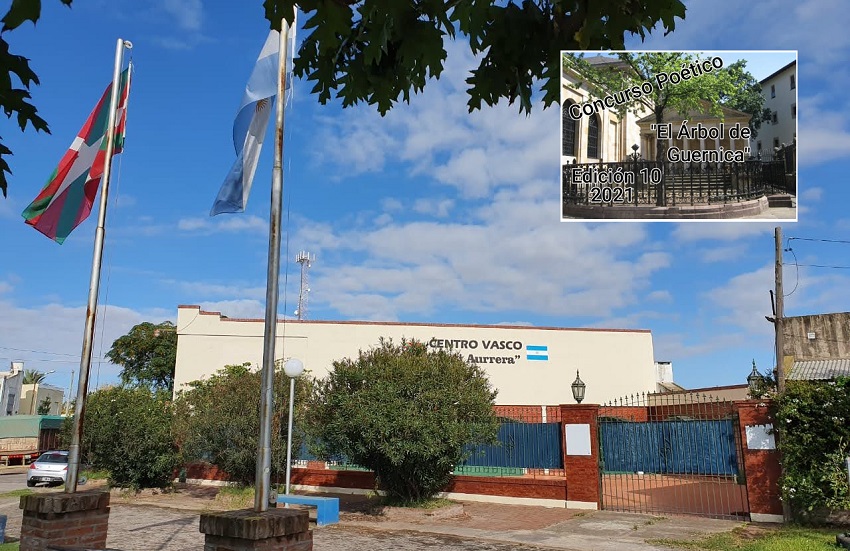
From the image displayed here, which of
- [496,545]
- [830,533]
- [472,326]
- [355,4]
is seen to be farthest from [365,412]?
[472,326]

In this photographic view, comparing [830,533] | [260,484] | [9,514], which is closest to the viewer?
[260,484]

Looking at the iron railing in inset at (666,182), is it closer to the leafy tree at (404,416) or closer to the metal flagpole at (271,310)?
the metal flagpole at (271,310)

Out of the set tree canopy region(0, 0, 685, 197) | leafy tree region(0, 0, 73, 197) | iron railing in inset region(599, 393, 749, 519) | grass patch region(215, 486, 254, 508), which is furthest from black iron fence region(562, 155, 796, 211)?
grass patch region(215, 486, 254, 508)

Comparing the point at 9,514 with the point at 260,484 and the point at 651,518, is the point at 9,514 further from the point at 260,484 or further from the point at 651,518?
the point at 651,518

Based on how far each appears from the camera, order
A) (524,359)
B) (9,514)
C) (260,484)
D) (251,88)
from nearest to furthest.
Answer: (260,484) < (251,88) < (9,514) < (524,359)

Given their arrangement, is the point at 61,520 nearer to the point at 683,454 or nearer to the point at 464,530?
the point at 464,530

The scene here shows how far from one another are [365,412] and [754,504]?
8.20m

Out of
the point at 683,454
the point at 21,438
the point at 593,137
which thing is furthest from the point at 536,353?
the point at 593,137

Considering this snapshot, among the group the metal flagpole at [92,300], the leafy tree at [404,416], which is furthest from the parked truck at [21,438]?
the metal flagpole at [92,300]

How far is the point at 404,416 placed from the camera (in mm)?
14844

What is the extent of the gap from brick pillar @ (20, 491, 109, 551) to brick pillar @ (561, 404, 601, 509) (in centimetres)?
1127

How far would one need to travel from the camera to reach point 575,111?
7.18 meters

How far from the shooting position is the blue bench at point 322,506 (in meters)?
14.3

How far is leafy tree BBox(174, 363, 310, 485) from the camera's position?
702 inches
